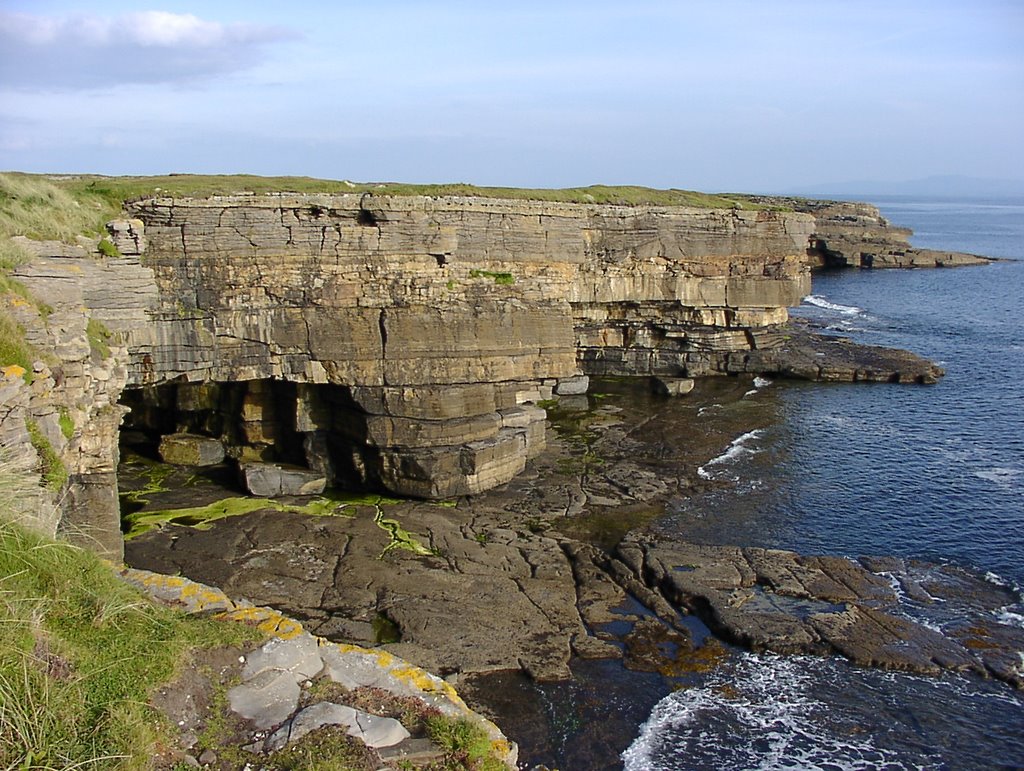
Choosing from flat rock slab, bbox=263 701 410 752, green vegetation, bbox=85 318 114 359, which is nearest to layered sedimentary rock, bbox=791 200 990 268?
green vegetation, bbox=85 318 114 359

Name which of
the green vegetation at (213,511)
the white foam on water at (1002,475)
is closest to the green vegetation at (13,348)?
the green vegetation at (213,511)

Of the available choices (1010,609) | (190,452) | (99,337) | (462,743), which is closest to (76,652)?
(462,743)

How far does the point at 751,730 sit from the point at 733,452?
17.1 meters

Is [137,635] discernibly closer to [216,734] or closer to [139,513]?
[216,734]

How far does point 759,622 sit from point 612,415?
702 inches

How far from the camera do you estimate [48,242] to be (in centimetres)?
2136

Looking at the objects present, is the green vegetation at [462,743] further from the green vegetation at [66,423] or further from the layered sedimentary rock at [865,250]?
the layered sedimentary rock at [865,250]

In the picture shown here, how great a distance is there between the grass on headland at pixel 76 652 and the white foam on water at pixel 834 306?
62.6 m

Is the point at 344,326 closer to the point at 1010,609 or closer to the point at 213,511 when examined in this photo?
the point at 213,511

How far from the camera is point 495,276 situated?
29812 millimetres

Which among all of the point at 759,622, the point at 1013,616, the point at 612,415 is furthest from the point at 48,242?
the point at 1013,616

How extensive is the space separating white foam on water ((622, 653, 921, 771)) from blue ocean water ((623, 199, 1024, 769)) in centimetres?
3

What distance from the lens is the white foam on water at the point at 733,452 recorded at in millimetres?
29250

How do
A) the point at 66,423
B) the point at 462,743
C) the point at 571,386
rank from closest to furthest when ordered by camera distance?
the point at 462,743 < the point at 66,423 < the point at 571,386
